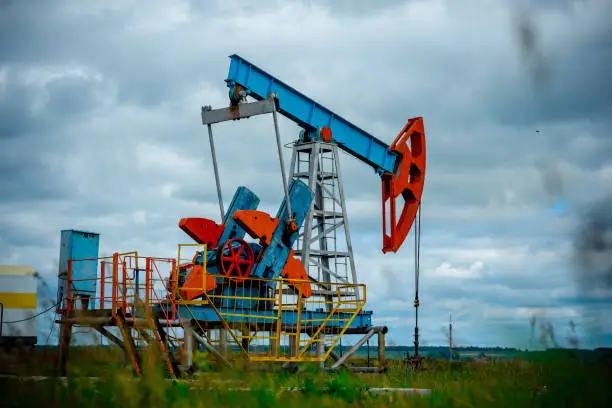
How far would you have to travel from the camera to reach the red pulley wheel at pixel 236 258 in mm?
12078

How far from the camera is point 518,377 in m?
5.80

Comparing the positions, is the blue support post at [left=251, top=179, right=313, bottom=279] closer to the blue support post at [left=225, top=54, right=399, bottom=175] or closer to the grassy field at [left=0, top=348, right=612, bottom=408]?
the blue support post at [left=225, top=54, right=399, bottom=175]

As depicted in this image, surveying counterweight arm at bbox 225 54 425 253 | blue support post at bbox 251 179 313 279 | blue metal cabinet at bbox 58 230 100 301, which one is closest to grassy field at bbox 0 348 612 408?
blue metal cabinet at bbox 58 230 100 301

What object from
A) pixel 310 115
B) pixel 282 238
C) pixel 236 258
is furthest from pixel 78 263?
pixel 310 115

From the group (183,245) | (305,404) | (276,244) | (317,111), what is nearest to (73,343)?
(305,404)

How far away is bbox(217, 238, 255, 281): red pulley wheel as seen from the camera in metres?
12.1

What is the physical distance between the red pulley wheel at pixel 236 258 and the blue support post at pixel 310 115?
3.19 metres

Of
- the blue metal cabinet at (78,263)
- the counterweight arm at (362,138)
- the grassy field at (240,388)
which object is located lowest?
the grassy field at (240,388)

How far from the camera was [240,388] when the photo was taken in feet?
15.6

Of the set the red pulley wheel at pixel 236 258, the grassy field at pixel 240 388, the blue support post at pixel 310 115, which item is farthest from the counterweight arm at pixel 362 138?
the grassy field at pixel 240 388

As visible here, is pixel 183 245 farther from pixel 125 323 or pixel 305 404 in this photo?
pixel 305 404

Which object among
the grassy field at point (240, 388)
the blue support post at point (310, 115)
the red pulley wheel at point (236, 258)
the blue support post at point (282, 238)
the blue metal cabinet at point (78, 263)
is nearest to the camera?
the grassy field at point (240, 388)

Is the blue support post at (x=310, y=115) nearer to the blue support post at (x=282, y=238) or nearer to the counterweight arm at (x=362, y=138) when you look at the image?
the counterweight arm at (x=362, y=138)

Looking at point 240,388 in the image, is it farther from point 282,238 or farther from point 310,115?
point 310,115
